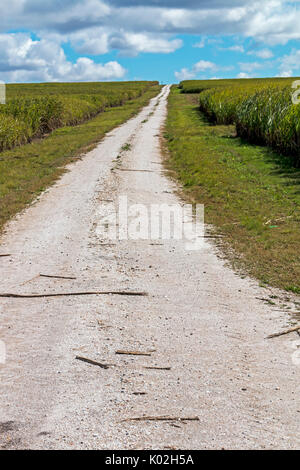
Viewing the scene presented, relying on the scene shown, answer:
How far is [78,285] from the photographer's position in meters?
7.77

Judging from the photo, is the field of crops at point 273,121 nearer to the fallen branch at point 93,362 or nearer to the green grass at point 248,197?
the green grass at point 248,197

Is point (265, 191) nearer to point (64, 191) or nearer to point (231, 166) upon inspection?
point (231, 166)

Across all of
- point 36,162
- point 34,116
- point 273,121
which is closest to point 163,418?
point 36,162

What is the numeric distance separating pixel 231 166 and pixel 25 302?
1298 cm

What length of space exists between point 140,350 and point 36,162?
54.6 ft

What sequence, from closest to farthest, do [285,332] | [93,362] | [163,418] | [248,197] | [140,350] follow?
[163,418] < [93,362] < [140,350] < [285,332] < [248,197]

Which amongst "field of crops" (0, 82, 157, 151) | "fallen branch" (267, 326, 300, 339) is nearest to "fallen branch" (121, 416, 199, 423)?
"fallen branch" (267, 326, 300, 339)

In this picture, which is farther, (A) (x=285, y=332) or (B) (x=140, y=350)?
(A) (x=285, y=332)

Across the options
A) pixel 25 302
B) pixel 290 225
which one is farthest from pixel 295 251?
pixel 25 302

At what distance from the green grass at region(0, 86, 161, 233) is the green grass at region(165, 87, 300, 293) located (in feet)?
14.9

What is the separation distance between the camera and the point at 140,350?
569cm

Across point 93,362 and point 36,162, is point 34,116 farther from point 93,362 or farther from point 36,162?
point 93,362

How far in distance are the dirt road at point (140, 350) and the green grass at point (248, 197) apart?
0.69 m

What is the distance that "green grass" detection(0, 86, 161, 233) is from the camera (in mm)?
14288
